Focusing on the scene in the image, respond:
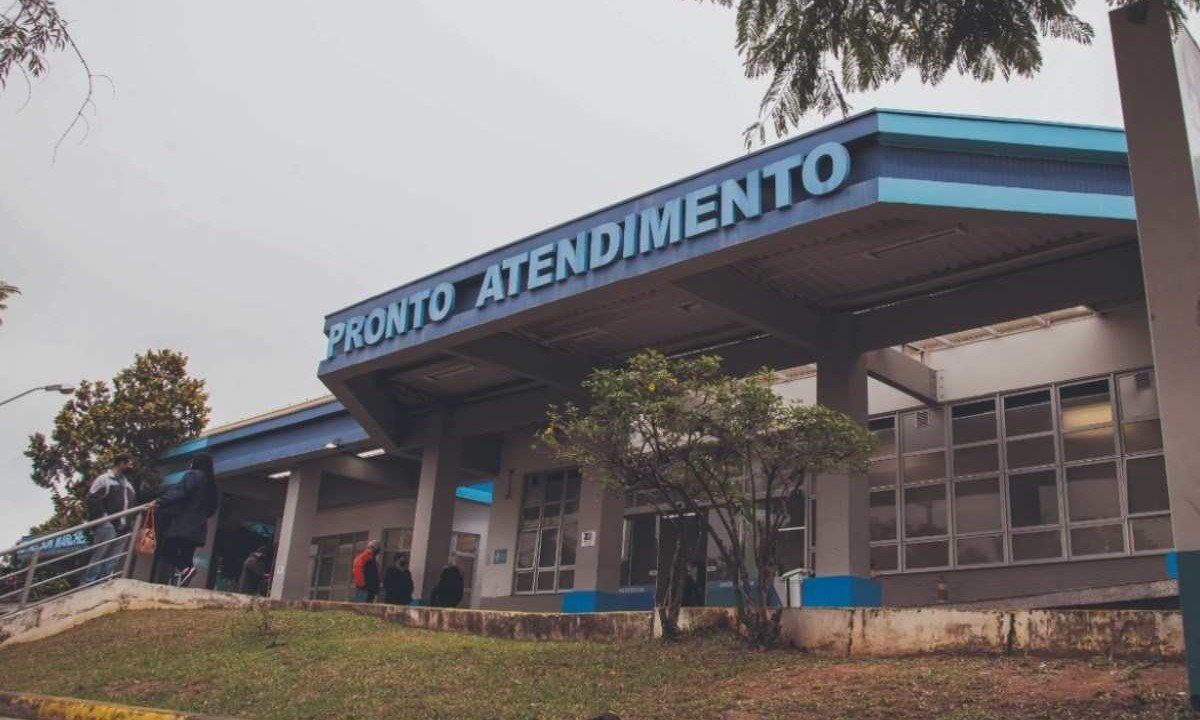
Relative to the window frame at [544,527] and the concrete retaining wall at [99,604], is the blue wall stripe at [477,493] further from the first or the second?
the concrete retaining wall at [99,604]

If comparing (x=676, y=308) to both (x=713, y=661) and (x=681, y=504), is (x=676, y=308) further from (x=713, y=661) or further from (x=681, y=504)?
(x=713, y=661)

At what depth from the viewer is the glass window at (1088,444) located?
15.4m

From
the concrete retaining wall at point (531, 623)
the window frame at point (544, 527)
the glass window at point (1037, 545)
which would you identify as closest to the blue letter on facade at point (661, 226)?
the concrete retaining wall at point (531, 623)

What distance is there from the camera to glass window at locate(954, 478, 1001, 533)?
1633 cm

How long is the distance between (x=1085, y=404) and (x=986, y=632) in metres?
8.74

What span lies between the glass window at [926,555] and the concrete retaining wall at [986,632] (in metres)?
7.60

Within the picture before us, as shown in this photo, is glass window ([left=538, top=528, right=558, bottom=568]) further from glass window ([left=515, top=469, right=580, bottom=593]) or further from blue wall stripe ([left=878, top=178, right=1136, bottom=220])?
blue wall stripe ([left=878, top=178, right=1136, bottom=220])

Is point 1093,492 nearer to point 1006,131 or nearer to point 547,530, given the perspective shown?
point 1006,131

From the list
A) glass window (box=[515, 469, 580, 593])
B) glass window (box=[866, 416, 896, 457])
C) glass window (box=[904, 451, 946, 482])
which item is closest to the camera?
glass window (box=[904, 451, 946, 482])

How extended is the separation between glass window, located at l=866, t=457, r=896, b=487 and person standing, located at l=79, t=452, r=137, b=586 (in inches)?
463

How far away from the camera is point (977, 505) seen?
16.5 metres

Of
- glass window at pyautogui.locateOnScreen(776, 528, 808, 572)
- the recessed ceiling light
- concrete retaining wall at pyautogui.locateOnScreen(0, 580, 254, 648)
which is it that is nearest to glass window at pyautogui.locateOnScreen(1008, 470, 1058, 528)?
glass window at pyautogui.locateOnScreen(776, 528, 808, 572)

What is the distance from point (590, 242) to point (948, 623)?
25.7ft

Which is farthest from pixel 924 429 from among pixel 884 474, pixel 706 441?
pixel 706 441
